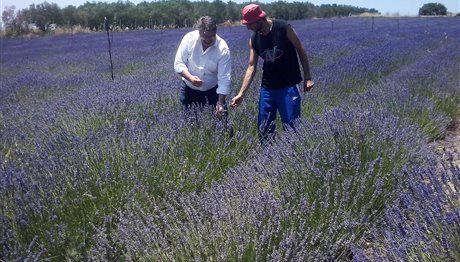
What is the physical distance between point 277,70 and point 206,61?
21.3 inches

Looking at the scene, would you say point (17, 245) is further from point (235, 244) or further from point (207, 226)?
point (235, 244)

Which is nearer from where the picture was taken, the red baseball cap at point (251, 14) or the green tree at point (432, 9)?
the red baseball cap at point (251, 14)

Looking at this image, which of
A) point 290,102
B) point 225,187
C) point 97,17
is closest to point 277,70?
point 290,102

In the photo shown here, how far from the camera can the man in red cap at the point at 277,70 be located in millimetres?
3348

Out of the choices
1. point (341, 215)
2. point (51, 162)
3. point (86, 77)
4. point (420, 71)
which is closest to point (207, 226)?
point (341, 215)

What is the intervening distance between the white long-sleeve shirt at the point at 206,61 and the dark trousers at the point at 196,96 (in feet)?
0.41

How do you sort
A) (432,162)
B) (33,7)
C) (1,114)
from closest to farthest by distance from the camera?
(432,162) < (1,114) < (33,7)

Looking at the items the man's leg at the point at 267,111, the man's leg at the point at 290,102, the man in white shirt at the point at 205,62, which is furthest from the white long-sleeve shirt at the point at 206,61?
the man's leg at the point at 290,102

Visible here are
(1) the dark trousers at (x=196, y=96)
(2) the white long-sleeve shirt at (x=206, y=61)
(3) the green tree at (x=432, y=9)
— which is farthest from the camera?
(3) the green tree at (x=432, y=9)

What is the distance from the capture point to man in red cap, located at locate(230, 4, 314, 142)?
11.0 feet

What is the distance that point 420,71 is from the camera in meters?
A: 5.73

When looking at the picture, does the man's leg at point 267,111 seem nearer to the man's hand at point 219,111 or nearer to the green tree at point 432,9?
the man's hand at point 219,111

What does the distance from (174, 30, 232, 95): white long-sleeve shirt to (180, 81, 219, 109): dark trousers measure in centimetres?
12

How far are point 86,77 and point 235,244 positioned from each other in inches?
271
